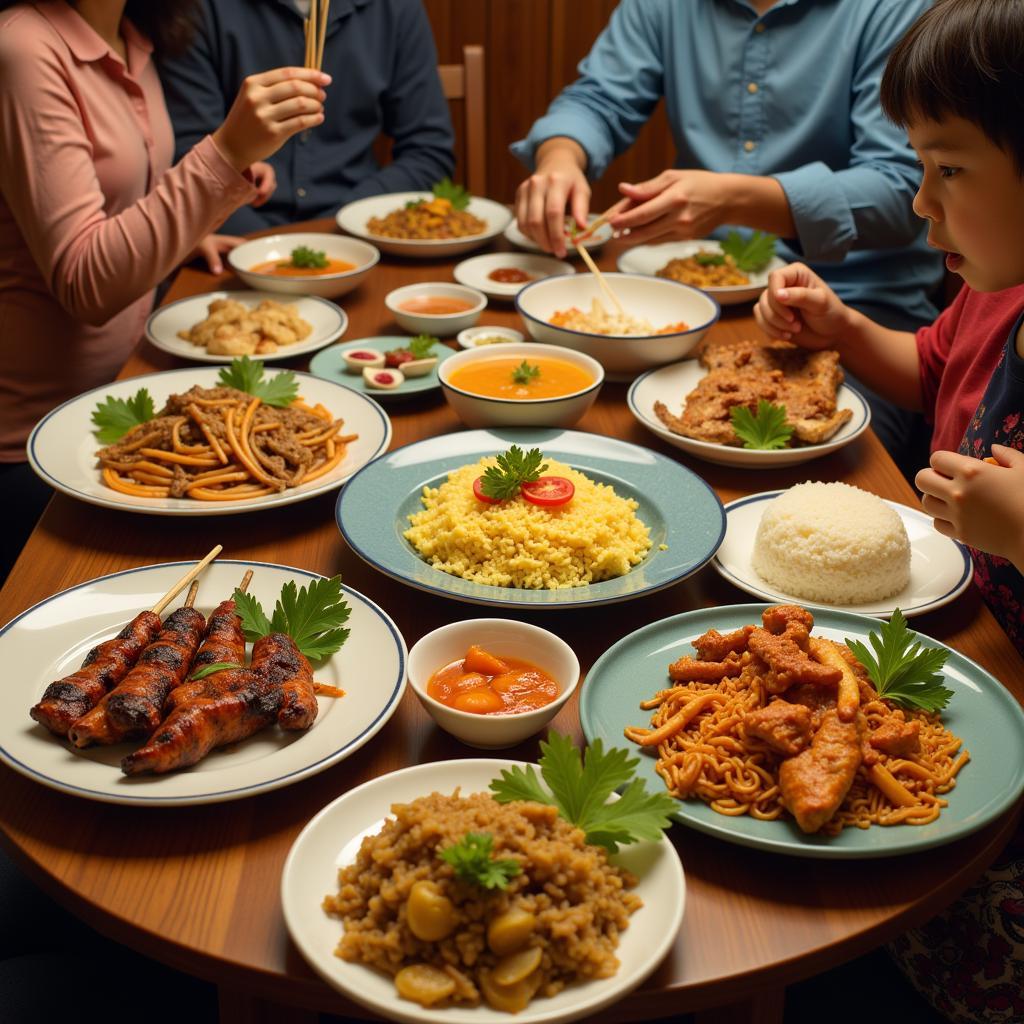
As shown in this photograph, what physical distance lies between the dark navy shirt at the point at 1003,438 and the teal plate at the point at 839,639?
0.36 m

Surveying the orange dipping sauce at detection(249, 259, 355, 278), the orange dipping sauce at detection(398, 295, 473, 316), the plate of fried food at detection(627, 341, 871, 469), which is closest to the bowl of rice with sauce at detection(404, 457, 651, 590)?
the plate of fried food at detection(627, 341, 871, 469)

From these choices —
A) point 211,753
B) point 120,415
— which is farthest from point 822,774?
point 120,415

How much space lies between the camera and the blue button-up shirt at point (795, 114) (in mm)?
3205

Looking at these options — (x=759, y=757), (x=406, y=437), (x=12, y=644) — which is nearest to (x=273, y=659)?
(x=12, y=644)

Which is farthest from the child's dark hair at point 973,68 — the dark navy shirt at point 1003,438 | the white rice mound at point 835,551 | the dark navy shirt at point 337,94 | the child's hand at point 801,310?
the dark navy shirt at point 337,94

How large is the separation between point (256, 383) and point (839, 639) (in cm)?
138

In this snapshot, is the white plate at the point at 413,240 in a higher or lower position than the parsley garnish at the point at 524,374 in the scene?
lower

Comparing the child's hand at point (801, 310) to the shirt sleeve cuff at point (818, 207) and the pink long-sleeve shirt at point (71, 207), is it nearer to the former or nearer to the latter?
the shirt sleeve cuff at point (818, 207)

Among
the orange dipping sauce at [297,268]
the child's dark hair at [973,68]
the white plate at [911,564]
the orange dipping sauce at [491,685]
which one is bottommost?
the orange dipping sauce at [297,268]

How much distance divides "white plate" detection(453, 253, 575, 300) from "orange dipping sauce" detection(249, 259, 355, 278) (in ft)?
1.22

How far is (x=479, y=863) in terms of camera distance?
1020 millimetres

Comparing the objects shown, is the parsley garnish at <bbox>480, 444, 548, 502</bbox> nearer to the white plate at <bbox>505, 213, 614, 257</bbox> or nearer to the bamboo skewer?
the bamboo skewer

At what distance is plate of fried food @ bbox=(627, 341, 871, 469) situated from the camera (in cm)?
215

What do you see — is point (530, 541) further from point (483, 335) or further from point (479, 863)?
point (483, 335)
